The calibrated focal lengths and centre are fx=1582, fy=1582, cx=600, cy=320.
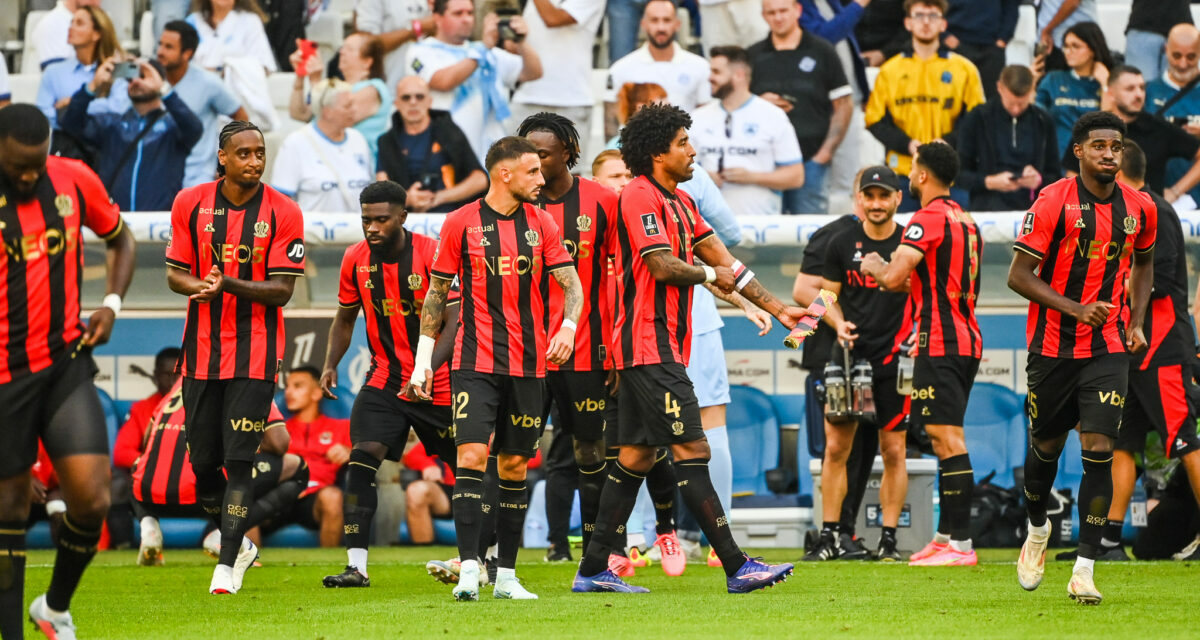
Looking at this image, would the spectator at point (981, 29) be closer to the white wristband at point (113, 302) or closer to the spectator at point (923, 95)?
the spectator at point (923, 95)

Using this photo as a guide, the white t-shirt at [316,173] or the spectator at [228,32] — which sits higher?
the spectator at [228,32]

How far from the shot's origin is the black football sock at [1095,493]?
711 cm

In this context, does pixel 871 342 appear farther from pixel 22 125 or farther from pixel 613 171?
pixel 22 125

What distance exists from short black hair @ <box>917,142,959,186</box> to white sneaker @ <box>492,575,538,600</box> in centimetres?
400

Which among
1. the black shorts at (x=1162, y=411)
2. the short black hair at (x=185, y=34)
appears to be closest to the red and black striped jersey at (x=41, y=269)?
the black shorts at (x=1162, y=411)

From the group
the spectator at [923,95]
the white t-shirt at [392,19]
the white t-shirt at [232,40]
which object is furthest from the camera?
the white t-shirt at [392,19]

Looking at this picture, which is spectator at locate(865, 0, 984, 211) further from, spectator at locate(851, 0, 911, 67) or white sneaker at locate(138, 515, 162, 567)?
white sneaker at locate(138, 515, 162, 567)

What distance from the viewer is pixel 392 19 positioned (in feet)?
51.6

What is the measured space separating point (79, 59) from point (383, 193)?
23.6ft

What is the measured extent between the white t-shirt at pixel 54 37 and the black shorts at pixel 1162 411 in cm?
1054

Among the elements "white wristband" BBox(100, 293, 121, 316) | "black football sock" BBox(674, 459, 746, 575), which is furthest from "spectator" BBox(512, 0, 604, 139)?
"white wristband" BBox(100, 293, 121, 316)

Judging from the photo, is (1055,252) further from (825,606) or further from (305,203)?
(305,203)

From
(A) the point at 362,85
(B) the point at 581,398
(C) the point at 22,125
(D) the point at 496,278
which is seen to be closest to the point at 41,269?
(C) the point at 22,125

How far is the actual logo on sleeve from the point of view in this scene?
7.32 m
